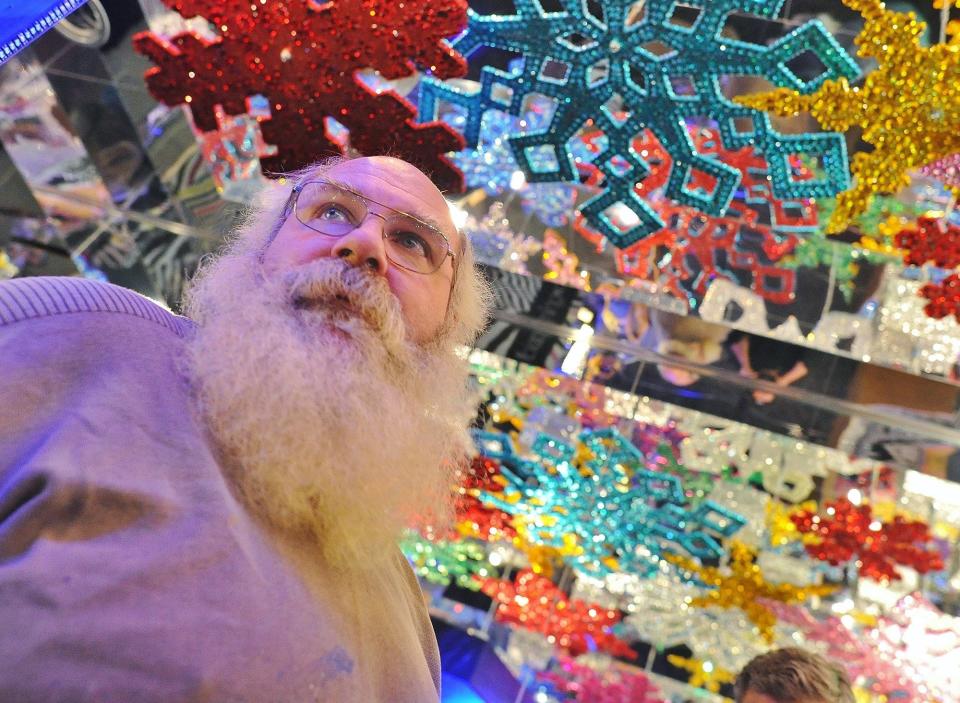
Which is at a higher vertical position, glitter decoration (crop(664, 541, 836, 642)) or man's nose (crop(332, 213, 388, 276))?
glitter decoration (crop(664, 541, 836, 642))

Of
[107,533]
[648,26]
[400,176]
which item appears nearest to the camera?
[107,533]

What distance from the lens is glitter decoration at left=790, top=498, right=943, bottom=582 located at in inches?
153

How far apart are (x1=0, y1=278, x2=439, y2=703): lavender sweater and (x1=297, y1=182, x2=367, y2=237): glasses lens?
425mm

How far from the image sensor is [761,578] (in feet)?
14.6

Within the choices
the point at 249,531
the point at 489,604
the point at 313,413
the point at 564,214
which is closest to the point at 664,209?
the point at 564,214

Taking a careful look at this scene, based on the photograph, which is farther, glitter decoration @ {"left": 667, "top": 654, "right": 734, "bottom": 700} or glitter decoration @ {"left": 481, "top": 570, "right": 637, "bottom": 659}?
glitter decoration @ {"left": 667, "top": 654, "right": 734, "bottom": 700}

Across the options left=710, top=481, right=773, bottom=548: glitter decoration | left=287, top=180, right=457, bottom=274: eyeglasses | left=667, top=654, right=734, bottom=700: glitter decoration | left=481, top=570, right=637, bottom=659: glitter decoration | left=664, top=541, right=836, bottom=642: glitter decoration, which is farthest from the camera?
left=667, top=654, right=734, bottom=700: glitter decoration

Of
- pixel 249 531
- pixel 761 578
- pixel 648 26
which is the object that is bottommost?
pixel 249 531

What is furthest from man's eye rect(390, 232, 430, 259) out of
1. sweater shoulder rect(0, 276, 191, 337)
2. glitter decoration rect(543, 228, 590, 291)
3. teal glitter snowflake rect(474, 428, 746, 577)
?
teal glitter snowflake rect(474, 428, 746, 577)

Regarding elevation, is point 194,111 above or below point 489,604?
above

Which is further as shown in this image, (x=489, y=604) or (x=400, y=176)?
(x=489, y=604)

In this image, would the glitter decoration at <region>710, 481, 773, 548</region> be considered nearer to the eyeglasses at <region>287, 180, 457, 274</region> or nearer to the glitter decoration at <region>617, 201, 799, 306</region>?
the glitter decoration at <region>617, 201, 799, 306</region>

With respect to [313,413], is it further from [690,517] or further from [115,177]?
[690,517]

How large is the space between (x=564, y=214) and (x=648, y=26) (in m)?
0.88
